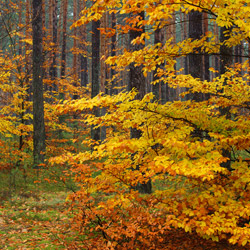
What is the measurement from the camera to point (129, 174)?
4.61 metres

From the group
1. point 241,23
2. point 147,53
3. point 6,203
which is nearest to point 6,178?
point 6,203

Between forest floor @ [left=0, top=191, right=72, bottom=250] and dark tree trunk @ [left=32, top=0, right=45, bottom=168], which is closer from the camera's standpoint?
forest floor @ [left=0, top=191, right=72, bottom=250]

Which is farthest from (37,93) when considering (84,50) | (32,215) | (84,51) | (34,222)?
(84,50)

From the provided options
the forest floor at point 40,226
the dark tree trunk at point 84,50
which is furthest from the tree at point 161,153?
the dark tree trunk at point 84,50

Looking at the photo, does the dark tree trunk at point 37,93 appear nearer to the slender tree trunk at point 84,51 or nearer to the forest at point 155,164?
the forest at point 155,164

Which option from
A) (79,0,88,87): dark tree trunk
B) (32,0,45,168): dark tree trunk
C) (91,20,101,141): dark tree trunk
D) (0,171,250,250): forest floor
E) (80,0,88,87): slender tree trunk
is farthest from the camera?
(79,0,88,87): dark tree trunk

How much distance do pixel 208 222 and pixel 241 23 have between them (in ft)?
9.62

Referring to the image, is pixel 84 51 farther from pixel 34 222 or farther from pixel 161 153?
Answer: pixel 161 153

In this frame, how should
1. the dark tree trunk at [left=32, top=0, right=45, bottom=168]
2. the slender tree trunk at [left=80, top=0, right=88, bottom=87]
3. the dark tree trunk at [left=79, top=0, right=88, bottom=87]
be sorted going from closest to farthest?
the dark tree trunk at [left=32, top=0, right=45, bottom=168], the slender tree trunk at [left=80, top=0, right=88, bottom=87], the dark tree trunk at [left=79, top=0, right=88, bottom=87]

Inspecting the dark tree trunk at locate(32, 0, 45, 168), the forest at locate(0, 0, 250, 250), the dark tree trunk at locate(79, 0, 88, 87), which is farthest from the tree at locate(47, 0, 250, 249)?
the dark tree trunk at locate(79, 0, 88, 87)

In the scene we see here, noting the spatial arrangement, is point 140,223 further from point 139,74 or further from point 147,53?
point 139,74

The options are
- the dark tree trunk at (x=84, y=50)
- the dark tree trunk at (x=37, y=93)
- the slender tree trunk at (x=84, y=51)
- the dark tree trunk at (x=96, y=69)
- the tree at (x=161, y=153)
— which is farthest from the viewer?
the dark tree trunk at (x=84, y=50)

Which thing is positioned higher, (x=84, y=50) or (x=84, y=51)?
(x=84, y=50)

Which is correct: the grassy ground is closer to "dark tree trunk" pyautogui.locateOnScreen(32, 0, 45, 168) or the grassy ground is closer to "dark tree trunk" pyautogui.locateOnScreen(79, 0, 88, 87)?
"dark tree trunk" pyautogui.locateOnScreen(32, 0, 45, 168)
